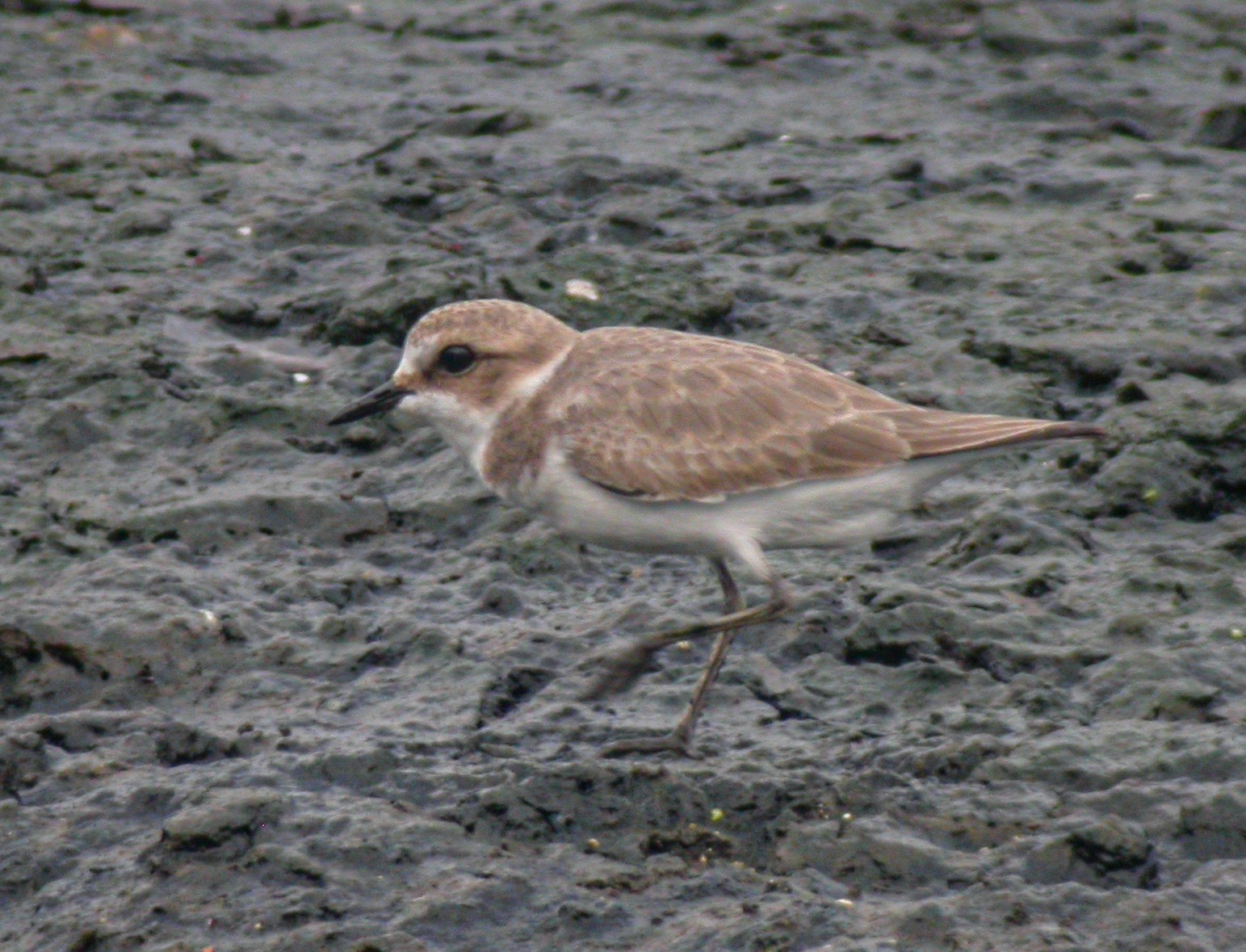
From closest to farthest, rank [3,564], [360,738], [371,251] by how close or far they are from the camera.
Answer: [360,738]
[3,564]
[371,251]

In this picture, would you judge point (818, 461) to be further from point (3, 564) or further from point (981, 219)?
point (981, 219)

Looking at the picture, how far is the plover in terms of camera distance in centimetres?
639

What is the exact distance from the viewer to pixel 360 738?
638 cm

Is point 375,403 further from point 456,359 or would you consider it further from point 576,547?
point 576,547

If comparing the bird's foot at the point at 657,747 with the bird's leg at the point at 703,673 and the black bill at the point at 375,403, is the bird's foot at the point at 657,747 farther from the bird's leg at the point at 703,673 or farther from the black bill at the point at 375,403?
the black bill at the point at 375,403

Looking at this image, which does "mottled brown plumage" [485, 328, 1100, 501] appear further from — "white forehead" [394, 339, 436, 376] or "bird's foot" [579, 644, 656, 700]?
"bird's foot" [579, 644, 656, 700]

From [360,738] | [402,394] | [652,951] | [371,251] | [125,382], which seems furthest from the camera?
[371,251]

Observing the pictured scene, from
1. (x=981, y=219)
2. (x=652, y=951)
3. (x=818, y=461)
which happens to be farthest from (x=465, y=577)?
(x=981, y=219)

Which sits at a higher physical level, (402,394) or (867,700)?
(402,394)

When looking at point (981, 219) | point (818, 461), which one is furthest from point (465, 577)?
point (981, 219)

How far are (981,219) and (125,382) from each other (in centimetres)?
447

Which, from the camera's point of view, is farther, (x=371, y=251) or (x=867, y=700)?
(x=371, y=251)

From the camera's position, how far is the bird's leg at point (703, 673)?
634cm

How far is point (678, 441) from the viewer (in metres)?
6.46
